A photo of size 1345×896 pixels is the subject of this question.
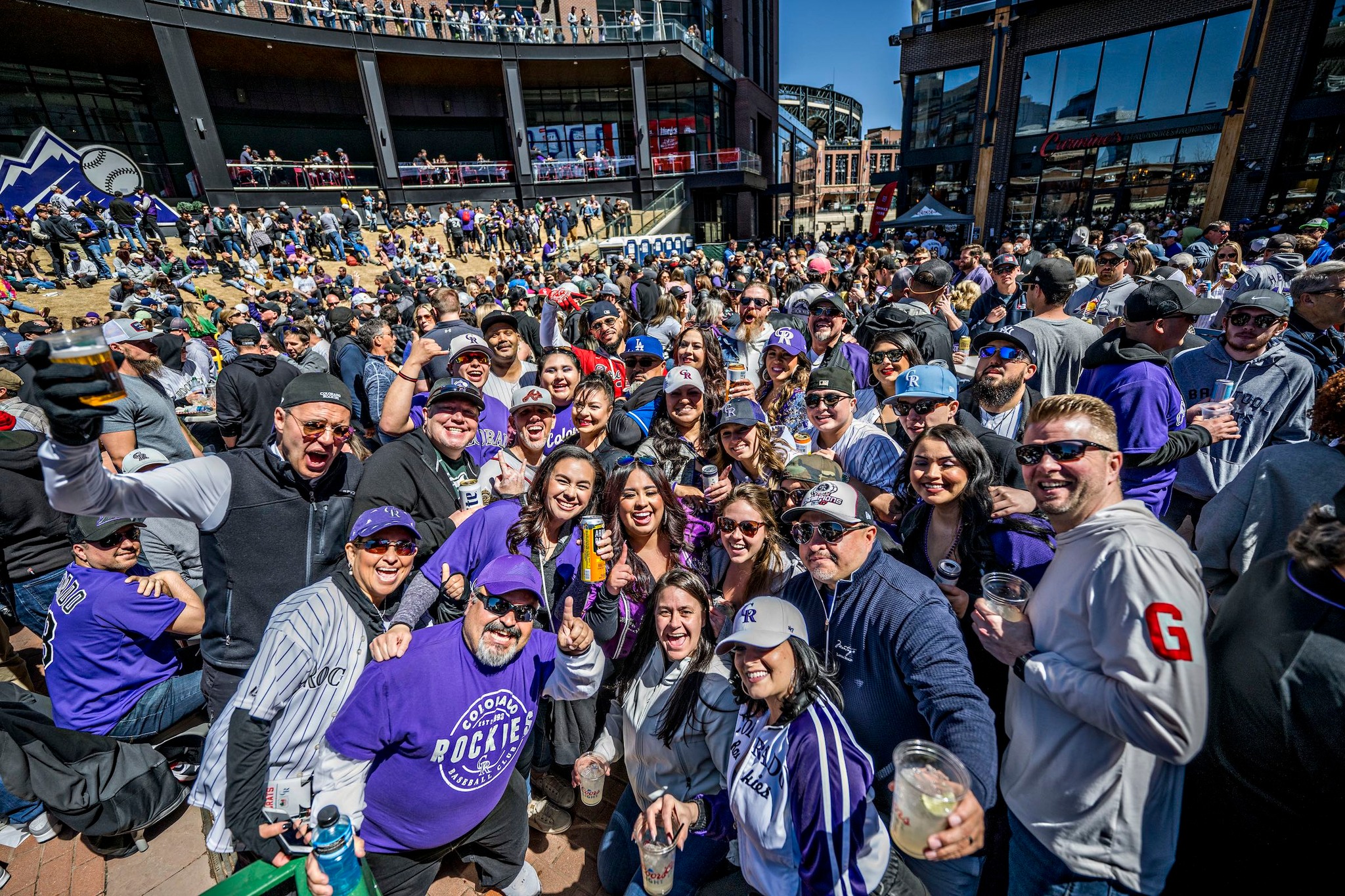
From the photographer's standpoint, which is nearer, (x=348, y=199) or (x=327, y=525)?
(x=327, y=525)

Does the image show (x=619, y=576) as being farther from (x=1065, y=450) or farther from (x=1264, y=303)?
(x=1264, y=303)

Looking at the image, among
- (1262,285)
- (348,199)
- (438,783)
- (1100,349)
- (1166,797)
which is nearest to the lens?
A: (1166,797)

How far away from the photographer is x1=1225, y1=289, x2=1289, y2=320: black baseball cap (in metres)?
3.29

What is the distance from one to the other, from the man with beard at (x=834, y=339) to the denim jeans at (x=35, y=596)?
613 centimetres

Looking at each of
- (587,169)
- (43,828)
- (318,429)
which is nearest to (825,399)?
(318,429)

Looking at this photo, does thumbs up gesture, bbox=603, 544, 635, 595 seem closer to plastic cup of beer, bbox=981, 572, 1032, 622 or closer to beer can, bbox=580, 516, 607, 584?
beer can, bbox=580, 516, 607, 584

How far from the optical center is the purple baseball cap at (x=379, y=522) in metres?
2.42

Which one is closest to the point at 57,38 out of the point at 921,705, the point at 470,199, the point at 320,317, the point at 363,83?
the point at 363,83

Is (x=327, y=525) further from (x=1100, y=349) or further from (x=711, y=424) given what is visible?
(x=1100, y=349)

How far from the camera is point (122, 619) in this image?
9.53ft

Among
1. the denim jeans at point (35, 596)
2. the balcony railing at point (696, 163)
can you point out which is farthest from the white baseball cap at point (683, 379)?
the balcony railing at point (696, 163)

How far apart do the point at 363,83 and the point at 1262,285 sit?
2875 centimetres

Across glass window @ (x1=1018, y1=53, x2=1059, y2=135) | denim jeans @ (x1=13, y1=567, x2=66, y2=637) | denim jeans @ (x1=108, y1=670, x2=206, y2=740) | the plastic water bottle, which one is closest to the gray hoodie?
the plastic water bottle

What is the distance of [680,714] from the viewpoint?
2.45 metres
